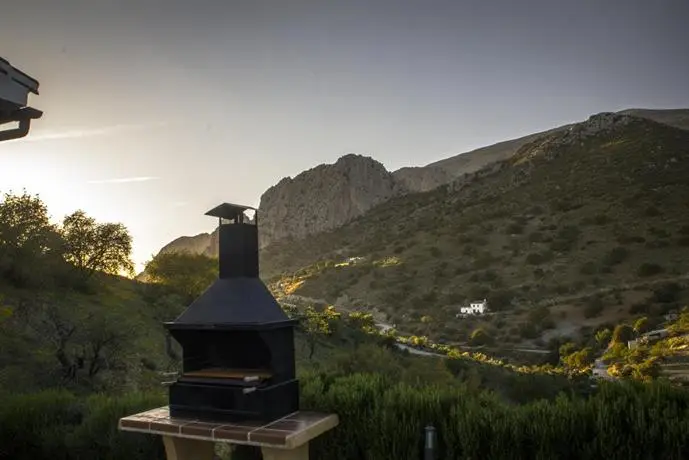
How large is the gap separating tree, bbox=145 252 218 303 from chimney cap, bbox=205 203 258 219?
17.9 m

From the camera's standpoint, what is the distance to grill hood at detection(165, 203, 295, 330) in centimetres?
381

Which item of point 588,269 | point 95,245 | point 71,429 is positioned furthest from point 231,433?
point 588,269

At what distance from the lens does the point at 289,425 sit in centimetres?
353

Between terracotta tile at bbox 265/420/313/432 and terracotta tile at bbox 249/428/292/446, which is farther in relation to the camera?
terracotta tile at bbox 265/420/313/432

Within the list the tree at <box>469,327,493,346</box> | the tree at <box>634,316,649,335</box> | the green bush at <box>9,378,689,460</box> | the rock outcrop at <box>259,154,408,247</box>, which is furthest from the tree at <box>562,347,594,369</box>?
the rock outcrop at <box>259,154,408,247</box>

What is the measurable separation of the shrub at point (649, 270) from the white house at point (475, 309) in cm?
794

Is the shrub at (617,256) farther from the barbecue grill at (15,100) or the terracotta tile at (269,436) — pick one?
the barbecue grill at (15,100)

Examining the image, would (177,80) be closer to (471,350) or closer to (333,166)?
(471,350)

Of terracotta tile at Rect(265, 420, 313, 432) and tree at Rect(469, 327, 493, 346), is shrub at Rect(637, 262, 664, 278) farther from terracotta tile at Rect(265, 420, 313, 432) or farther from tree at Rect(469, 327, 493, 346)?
terracotta tile at Rect(265, 420, 313, 432)

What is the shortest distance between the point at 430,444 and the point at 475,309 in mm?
26570

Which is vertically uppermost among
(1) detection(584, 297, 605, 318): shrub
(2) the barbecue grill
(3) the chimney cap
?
(2) the barbecue grill

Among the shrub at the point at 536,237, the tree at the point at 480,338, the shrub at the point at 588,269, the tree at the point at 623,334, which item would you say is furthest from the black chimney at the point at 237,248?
the shrub at the point at 536,237

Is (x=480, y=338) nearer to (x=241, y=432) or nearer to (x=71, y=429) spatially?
(x=71, y=429)

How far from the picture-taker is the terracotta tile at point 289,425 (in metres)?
3.42
